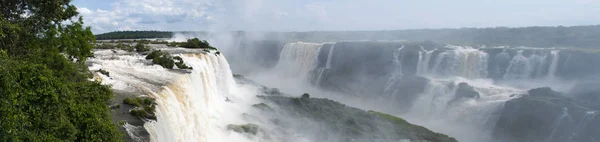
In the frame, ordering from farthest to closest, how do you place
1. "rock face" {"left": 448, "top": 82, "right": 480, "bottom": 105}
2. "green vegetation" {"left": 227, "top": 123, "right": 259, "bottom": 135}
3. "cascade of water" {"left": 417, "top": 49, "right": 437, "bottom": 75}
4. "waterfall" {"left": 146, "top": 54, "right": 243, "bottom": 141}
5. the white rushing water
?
"cascade of water" {"left": 417, "top": 49, "right": 437, "bottom": 75} < "rock face" {"left": 448, "top": 82, "right": 480, "bottom": 105} < "green vegetation" {"left": 227, "top": 123, "right": 259, "bottom": 135} < the white rushing water < "waterfall" {"left": 146, "top": 54, "right": 243, "bottom": 141}

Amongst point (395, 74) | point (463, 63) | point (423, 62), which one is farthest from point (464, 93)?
point (395, 74)

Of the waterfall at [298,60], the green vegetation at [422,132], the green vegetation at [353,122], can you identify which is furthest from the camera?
the waterfall at [298,60]

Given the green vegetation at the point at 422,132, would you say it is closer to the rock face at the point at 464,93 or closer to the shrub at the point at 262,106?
the shrub at the point at 262,106

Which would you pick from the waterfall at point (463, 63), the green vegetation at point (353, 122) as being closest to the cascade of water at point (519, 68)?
the waterfall at point (463, 63)

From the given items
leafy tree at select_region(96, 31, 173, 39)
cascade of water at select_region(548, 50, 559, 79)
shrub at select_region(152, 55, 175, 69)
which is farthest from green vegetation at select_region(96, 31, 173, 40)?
cascade of water at select_region(548, 50, 559, 79)

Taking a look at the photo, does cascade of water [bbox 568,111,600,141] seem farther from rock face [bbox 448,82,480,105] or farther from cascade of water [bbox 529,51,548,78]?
cascade of water [bbox 529,51,548,78]

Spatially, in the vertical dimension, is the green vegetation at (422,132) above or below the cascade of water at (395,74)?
below
